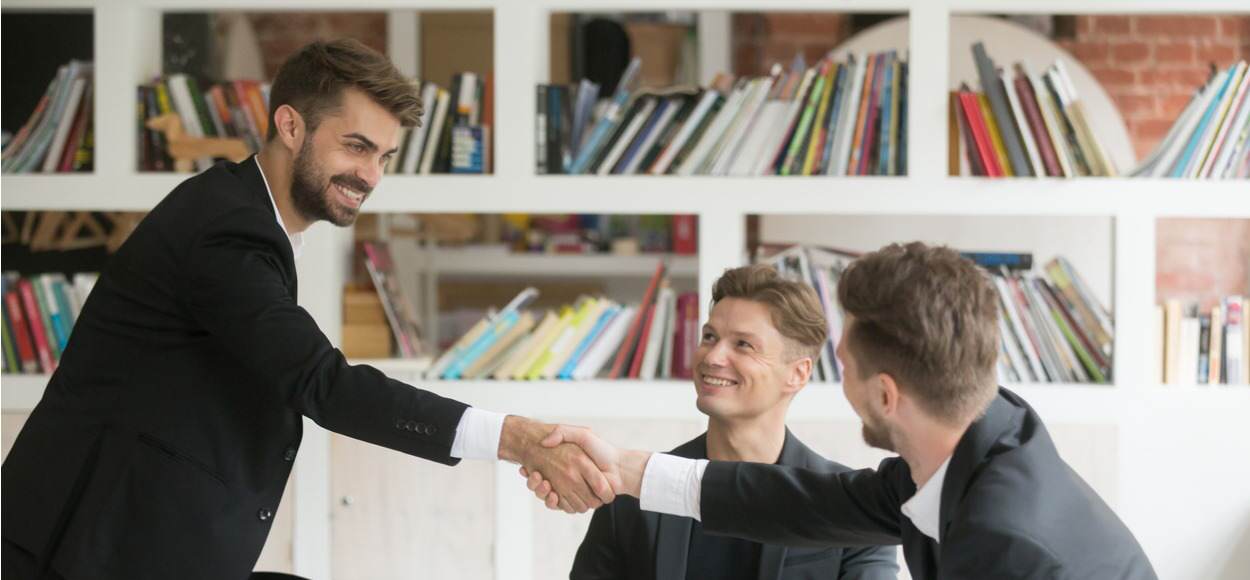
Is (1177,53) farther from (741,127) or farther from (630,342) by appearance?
(630,342)

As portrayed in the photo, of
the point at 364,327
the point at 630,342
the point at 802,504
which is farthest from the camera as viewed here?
the point at 364,327

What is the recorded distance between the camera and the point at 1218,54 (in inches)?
213

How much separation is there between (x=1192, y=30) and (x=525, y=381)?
11.2 ft

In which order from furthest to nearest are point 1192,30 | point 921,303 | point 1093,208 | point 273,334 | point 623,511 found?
point 1192,30, point 1093,208, point 623,511, point 273,334, point 921,303

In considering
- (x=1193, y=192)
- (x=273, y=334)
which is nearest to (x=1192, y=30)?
(x=1193, y=192)

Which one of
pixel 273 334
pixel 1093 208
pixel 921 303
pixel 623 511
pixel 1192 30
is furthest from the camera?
pixel 1192 30

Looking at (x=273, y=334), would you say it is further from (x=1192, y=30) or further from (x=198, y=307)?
(x=1192, y=30)

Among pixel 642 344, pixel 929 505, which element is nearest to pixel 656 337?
pixel 642 344

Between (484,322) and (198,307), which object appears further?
(484,322)

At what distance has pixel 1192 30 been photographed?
5395mm

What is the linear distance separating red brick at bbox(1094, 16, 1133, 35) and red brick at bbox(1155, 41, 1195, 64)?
164mm

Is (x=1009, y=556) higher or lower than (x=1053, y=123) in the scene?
lower

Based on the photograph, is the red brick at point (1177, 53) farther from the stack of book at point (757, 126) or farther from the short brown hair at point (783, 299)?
the short brown hair at point (783, 299)

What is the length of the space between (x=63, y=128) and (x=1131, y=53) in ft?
13.3
